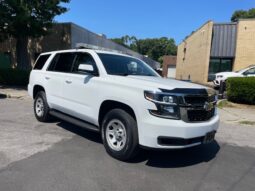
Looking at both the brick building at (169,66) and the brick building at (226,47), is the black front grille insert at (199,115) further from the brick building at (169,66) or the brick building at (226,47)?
the brick building at (169,66)

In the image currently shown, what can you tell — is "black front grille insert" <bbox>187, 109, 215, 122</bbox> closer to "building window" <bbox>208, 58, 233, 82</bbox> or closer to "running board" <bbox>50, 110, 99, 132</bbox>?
"running board" <bbox>50, 110, 99, 132</bbox>

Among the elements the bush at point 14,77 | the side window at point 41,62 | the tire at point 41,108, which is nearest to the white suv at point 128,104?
the tire at point 41,108

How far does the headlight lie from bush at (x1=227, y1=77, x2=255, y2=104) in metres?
9.65

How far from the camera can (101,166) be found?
481 cm

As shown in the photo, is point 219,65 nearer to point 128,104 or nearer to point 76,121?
point 76,121

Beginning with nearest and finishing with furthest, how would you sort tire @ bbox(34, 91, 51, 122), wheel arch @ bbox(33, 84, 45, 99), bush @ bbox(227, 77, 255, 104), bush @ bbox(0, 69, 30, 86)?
tire @ bbox(34, 91, 51, 122)
wheel arch @ bbox(33, 84, 45, 99)
bush @ bbox(227, 77, 255, 104)
bush @ bbox(0, 69, 30, 86)

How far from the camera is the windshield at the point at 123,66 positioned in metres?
5.86

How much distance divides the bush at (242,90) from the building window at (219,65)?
12.4 meters

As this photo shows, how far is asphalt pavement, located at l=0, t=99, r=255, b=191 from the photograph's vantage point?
416cm

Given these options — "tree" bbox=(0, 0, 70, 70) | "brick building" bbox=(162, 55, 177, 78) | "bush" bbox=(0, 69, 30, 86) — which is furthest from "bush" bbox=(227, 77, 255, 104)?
"brick building" bbox=(162, 55, 177, 78)

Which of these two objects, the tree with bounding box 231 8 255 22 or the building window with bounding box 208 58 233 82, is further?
the tree with bounding box 231 8 255 22

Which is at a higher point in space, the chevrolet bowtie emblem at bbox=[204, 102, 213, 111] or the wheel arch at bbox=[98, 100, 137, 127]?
the chevrolet bowtie emblem at bbox=[204, 102, 213, 111]

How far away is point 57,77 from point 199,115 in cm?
359

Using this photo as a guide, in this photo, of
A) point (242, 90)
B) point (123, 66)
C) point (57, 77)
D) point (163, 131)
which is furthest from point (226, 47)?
point (163, 131)
